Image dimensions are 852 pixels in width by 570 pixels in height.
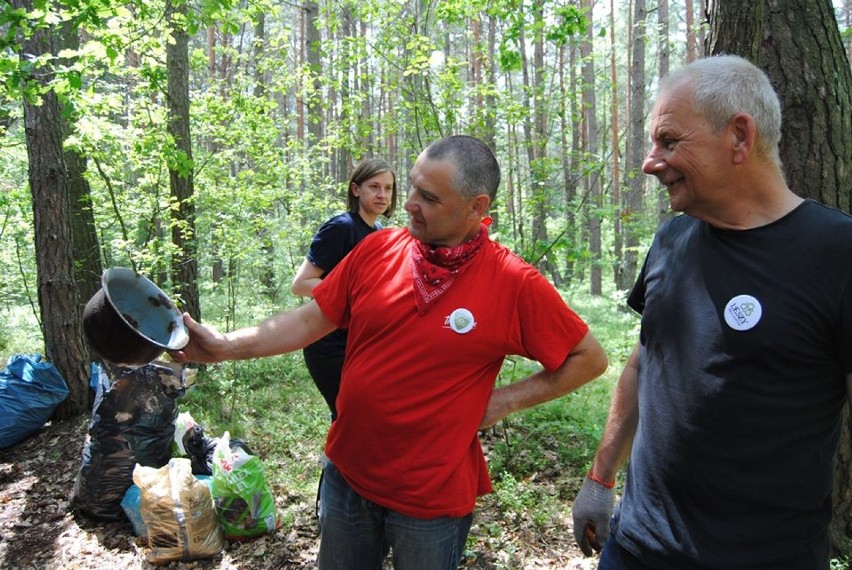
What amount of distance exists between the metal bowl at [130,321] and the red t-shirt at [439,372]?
65 cm

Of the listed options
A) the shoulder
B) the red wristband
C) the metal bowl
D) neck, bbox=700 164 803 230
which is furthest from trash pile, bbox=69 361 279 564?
neck, bbox=700 164 803 230

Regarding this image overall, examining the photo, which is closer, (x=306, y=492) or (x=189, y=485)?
(x=189, y=485)

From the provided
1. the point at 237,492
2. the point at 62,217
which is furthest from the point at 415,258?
the point at 62,217

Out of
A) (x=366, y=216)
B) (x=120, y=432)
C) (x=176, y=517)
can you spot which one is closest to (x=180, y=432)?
(x=120, y=432)

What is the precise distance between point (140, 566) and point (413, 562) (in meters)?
2.63

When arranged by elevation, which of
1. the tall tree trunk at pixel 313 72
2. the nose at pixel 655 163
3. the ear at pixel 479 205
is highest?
the tall tree trunk at pixel 313 72

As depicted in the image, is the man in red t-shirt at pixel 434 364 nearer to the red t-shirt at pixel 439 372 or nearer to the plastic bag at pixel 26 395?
the red t-shirt at pixel 439 372

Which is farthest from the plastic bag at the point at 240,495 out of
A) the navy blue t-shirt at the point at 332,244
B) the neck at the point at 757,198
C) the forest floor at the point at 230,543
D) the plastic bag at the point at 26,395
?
the neck at the point at 757,198

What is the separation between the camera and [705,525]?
150cm

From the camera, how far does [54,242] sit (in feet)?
19.4

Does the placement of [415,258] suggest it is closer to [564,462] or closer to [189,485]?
[189,485]

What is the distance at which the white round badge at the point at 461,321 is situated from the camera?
6.24 feet

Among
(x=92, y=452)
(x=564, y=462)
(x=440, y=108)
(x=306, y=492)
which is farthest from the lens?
(x=440, y=108)

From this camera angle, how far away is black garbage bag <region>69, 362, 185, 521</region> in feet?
13.4
